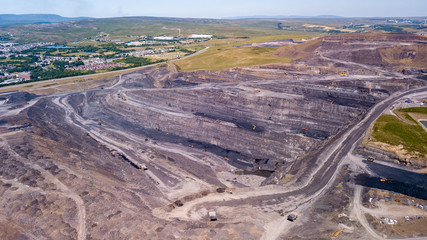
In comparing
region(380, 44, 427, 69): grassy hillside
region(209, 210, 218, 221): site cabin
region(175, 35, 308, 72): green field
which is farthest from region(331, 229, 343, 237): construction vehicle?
region(380, 44, 427, 69): grassy hillside

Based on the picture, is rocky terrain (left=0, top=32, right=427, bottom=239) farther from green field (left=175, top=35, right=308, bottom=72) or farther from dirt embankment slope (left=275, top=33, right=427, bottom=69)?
green field (left=175, top=35, right=308, bottom=72)

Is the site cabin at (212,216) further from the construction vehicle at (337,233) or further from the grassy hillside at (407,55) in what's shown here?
the grassy hillside at (407,55)

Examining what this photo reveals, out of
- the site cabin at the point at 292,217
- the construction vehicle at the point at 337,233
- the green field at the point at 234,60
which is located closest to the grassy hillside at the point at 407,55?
the green field at the point at 234,60

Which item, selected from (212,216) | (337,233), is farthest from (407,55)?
(212,216)

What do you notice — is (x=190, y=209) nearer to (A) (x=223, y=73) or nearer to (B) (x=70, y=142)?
(B) (x=70, y=142)

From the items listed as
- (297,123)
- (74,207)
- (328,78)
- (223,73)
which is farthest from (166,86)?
(74,207)

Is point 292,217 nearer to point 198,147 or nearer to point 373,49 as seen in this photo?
point 198,147
